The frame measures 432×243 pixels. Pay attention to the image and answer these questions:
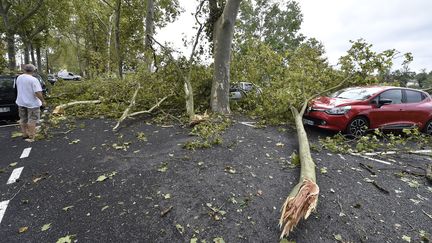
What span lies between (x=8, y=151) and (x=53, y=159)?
1375 millimetres

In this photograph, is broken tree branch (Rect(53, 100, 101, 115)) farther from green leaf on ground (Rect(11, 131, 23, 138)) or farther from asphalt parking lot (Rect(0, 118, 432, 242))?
asphalt parking lot (Rect(0, 118, 432, 242))

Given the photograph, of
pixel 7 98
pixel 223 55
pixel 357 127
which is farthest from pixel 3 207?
pixel 357 127

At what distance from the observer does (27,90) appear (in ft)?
19.0

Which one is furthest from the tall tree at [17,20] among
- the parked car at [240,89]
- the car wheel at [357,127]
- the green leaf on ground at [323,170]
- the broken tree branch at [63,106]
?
the green leaf on ground at [323,170]

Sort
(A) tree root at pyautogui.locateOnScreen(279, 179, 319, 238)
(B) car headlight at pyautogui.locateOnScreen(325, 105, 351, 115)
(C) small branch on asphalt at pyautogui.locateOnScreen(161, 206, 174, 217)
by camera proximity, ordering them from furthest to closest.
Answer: (B) car headlight at pyautogui.locateOnScreen(325, 105, 351, 115)
(C) small branch on asphalt at pyautogui.locateOnScreen(161, 206, 174, 217)
(A) tree root at pyautogui.locateOnScreen(279, 179, 319, 238)

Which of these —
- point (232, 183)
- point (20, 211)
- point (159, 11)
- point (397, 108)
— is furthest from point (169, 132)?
point (159, 11)

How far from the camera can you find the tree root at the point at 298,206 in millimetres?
2924

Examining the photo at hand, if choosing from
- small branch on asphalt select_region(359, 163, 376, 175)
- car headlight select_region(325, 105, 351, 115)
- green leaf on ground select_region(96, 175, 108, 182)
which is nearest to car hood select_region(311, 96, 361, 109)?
car headlight select_region(325, 105, 351, 115)

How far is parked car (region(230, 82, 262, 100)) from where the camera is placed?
1021 centimetres

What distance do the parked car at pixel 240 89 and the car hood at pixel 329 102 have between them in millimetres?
2773

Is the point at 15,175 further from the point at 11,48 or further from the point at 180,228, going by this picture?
the point at 11,48

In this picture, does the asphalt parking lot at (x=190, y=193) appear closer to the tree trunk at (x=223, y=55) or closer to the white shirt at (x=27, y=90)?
the white shirt at (x=27, y=90)

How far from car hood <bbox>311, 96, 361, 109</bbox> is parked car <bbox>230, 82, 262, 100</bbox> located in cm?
277

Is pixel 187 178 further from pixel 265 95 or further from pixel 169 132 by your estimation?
pixel 265 95
